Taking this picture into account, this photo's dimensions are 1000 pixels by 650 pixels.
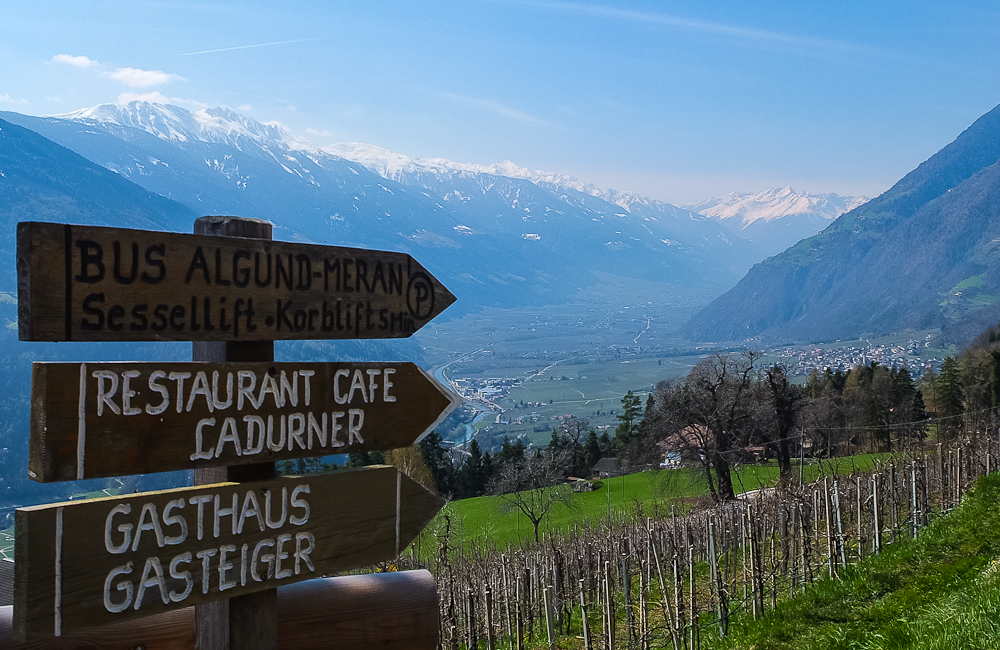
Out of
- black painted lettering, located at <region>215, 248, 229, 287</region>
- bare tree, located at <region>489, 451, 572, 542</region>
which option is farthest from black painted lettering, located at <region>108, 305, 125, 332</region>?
bare tree, located at <region>489, 451, 572, 542</region>

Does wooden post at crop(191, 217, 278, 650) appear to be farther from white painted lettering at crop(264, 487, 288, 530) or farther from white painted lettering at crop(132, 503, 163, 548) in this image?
white painted lettering at crop(132, 503, 163, 548)

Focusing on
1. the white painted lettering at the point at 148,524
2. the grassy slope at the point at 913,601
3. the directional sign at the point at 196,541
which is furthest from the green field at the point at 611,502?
the white painted lettering at the point at 148,524

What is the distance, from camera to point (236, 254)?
2.74 meters

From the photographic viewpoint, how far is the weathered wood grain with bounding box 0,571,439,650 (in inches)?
108

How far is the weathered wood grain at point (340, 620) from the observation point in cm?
273

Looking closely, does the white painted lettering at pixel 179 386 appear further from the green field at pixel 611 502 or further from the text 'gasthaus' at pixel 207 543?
the green field at pixel 611 502

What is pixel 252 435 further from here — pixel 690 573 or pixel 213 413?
pixel 690 573

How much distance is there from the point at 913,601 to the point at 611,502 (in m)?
38.2

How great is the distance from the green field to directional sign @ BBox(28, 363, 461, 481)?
32.8 m

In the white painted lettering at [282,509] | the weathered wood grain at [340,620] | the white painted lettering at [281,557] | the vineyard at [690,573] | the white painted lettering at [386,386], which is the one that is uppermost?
the white painted lettering at [386,386]

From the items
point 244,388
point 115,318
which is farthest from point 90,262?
point 244,388

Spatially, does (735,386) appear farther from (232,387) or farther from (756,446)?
(232,387)

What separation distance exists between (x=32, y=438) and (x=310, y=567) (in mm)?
1080

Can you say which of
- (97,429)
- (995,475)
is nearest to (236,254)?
(97,429)
